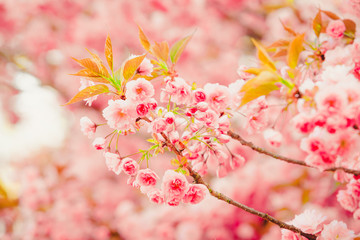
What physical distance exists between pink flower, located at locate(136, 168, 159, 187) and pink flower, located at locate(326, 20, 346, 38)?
2.01 feet

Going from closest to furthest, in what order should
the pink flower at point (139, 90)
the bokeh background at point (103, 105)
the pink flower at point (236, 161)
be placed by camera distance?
1. the pink flower at point (139, 90)
2. the pink flower at point (236, 161)
3. the bokeh background at point (103, 105)

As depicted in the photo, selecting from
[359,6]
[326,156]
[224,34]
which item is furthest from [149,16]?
[326,156]

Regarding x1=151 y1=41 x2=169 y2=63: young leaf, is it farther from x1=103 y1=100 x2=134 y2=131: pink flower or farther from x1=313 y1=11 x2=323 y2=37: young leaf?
x1=313 y1=11 x2=323 y2=37: young leaf

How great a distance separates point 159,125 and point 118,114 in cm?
10

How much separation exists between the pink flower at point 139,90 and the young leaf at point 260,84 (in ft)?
0.67

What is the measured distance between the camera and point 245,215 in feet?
5.93

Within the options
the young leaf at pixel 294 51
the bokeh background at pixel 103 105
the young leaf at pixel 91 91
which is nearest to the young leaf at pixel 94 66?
the young leaf at pixel 91 91

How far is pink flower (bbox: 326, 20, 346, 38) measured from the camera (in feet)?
2.70

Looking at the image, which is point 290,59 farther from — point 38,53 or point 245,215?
point 38,53

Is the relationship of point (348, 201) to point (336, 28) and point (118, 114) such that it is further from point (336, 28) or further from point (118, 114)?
point (118, 114)

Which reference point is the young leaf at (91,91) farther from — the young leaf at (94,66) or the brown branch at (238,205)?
the brown branch at (238,205)

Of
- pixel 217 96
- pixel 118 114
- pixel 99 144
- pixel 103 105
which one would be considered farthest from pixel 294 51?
pixel 103 105

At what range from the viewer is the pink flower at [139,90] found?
2.12 ft

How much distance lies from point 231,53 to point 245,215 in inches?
71.3
